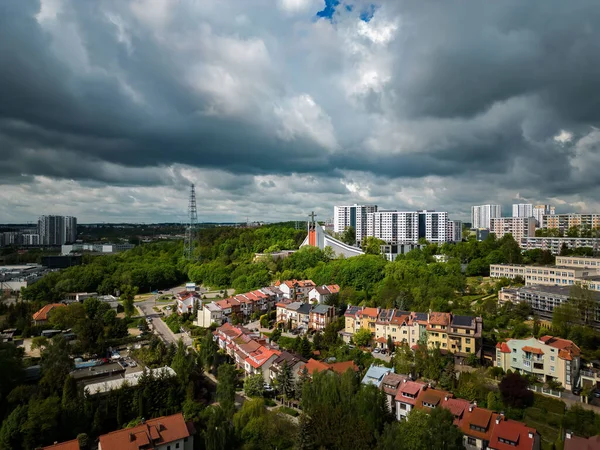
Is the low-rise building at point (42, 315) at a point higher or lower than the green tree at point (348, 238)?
lower

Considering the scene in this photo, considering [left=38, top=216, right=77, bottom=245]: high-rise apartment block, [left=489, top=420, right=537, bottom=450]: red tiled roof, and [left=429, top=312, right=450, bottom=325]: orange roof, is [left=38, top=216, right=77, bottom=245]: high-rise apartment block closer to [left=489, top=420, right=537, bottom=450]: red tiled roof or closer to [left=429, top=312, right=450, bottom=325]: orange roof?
[left=429, top=312, right=450, bottom=325]: orange roof

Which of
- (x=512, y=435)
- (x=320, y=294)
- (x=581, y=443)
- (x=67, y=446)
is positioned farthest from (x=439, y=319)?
(x=67, y=446)

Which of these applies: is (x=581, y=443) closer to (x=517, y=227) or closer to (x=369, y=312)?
(x=369, y=312)

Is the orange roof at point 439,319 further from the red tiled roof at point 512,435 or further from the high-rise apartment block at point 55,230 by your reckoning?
the high-rise apartment block at point 55,230

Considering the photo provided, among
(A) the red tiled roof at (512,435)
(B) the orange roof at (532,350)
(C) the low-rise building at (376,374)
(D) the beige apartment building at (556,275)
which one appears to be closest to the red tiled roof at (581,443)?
(A) the red tiled roof at (512,435)

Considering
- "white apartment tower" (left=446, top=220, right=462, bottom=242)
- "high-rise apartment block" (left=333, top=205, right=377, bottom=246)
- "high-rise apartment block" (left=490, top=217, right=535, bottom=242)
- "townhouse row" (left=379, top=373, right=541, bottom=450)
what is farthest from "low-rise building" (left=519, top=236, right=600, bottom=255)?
"townhouse row" (left=379, top=373, right=541, bottom=450)

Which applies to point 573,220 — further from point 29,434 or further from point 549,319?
point 29,434
